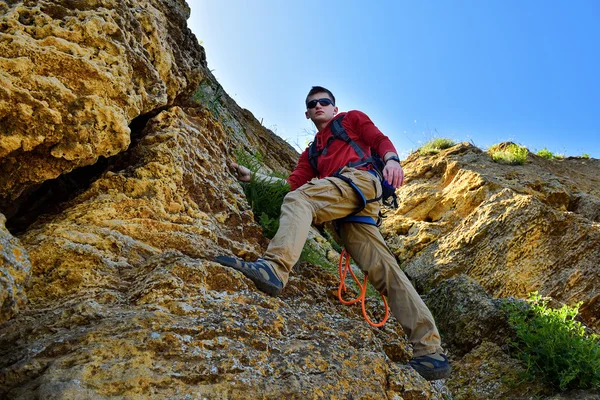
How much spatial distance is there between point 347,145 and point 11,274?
9.93ft

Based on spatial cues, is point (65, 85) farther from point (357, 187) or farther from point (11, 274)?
point (357, 187)

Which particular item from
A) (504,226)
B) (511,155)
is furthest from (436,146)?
(504,226)

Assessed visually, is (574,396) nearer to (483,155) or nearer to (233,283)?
(233,283)

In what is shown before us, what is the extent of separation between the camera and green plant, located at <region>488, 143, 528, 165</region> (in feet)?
37.0

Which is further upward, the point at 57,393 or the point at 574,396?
the point at 574,396

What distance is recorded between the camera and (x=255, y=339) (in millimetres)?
2688

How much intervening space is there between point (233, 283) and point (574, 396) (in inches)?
135

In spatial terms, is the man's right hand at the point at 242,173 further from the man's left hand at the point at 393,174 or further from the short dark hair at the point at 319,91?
the man's left hand at the point at 393,174

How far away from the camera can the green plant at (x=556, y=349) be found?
4363 mm

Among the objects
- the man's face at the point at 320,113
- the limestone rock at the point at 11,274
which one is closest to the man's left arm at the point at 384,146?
the man's face at the point at 320,113

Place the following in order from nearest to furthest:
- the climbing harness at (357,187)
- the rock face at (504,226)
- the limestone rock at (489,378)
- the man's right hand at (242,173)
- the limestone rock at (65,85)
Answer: the limestone rock at (65,85) → the climbing harness at (357,187) → the limestone rock at (489,378) → the man's right hand at (242,173) → the rock face at (504,226)

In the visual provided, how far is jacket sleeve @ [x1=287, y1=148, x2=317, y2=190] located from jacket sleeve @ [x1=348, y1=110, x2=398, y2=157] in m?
0.64

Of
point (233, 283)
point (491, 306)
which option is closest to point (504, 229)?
point (491, 306)

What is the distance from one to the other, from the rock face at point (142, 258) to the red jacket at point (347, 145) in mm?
815
